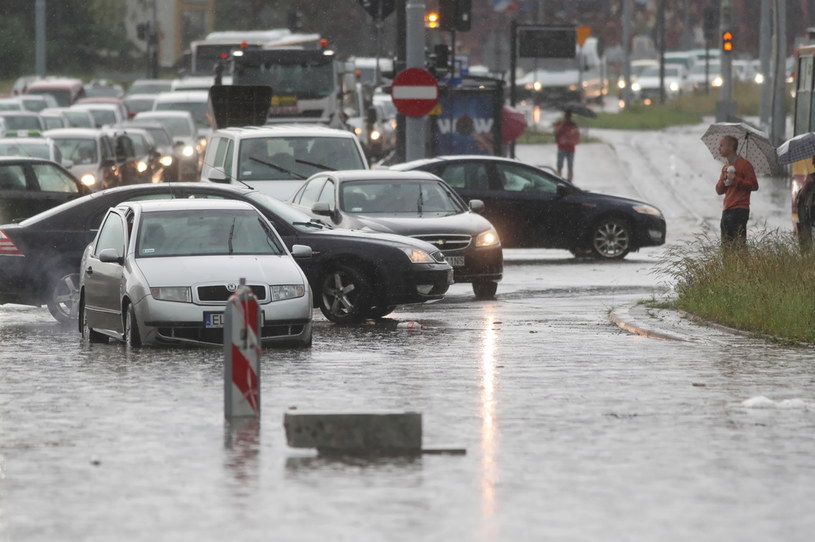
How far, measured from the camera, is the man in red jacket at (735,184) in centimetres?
2292

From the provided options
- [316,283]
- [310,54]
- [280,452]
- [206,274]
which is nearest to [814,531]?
[280,452]

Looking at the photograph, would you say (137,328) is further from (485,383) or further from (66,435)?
(66,435)

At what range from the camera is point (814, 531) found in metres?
8.68

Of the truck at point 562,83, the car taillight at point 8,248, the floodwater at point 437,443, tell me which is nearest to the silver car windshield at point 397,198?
the car taillight at point 8,248

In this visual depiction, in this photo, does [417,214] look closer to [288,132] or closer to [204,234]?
[288,132]

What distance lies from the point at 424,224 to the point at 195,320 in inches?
261

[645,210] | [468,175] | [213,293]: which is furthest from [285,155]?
[213,293]

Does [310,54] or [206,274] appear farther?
[310,54]

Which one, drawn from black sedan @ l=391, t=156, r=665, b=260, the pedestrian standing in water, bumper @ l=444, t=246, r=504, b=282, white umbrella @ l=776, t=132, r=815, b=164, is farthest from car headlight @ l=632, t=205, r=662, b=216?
the pedestrian standing in water

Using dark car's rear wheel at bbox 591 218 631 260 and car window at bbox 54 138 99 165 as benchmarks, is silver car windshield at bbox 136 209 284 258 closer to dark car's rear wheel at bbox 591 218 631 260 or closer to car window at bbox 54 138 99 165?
dark car's rear wheel at bbox 591 218 631 260

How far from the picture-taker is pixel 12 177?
28641 mm

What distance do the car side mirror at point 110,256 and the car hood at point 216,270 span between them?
7.5 inches

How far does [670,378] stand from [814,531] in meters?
5.68

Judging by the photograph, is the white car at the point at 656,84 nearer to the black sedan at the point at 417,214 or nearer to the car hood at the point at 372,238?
the black sedan at the point at 417,214
